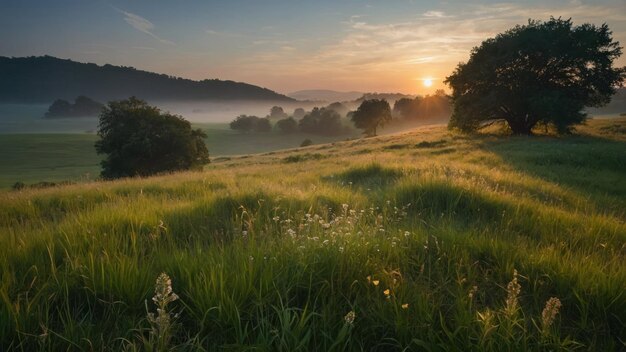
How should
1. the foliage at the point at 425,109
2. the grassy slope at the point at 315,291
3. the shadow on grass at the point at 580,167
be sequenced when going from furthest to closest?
the foliage at the point at 425,109 → the shadow on grass at the point at 580,167 → the grassy slope at the point at 315,291

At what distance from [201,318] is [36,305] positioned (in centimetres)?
117

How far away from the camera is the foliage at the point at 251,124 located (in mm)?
145250

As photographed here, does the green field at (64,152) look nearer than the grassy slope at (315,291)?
No

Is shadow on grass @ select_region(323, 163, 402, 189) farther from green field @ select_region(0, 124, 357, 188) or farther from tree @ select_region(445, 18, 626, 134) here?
green field @ select_region(0, 124, 357, 188)

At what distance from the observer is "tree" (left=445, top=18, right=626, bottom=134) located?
33438 mm

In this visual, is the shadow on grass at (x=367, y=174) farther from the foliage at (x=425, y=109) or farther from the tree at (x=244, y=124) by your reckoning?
the tree at (x=244, y=124)

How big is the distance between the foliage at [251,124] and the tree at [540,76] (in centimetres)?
11329

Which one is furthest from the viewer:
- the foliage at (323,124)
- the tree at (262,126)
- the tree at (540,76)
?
the tree at (262,126)

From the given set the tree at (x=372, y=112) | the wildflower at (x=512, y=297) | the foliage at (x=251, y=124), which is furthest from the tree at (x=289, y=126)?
the wildflower at (x=512, y=297)

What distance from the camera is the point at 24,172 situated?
59.2 meters

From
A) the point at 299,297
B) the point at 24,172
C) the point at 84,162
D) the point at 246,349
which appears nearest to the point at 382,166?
the point at 299,297

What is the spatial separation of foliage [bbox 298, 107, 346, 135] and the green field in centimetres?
542

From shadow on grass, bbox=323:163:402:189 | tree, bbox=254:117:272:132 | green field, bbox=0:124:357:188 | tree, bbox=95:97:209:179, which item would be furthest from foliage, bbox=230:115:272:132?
shadow on grass, bbox=323:163:402:189

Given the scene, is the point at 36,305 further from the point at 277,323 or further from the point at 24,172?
the point at 24,172
